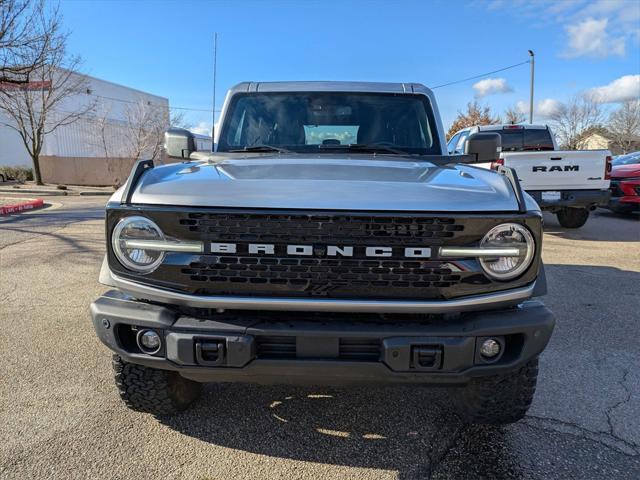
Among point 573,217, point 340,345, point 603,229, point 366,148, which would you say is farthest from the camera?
point 603,229

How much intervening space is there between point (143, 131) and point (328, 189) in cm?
3262

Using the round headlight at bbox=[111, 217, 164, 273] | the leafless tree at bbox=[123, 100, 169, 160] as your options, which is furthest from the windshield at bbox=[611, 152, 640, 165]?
the leafless tree at bbox=[123, 100, 169, 160]

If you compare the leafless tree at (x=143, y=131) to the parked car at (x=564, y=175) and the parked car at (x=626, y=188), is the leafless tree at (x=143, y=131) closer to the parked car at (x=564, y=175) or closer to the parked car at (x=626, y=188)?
the parked car at (x=626, y=188)

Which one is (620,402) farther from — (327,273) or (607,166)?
(607,166)

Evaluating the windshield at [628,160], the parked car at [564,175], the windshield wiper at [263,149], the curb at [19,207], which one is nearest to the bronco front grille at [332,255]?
the windshield wiper at [263,149]

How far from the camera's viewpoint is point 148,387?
7.97 feet

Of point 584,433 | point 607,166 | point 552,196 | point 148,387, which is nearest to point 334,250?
point 148,387

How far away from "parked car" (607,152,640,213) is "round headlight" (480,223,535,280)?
1058 cm

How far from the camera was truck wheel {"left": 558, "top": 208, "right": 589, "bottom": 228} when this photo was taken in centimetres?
958

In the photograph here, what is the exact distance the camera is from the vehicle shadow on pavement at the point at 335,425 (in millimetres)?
2354

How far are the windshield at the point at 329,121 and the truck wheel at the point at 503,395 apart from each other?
174cm

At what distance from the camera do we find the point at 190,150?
3721mm

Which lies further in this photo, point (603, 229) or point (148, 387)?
point (603, 229)

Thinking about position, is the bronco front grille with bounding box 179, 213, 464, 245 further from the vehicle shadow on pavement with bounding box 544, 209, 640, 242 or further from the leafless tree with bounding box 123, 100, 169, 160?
the leafless tree with bounding box 123, 100, 169, 160
